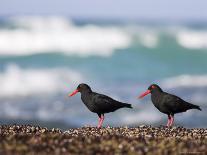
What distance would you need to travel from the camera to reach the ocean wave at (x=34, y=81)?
48.2 m

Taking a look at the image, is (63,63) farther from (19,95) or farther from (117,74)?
(19,95)

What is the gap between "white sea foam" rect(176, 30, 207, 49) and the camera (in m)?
79.1

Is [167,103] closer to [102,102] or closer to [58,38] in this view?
[102,102]

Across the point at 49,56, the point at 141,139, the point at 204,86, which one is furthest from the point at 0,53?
the point at 141,139

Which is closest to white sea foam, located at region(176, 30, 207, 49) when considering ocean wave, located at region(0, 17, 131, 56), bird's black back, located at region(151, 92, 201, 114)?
ocean wave, located at region(0, 17, 131, 56)

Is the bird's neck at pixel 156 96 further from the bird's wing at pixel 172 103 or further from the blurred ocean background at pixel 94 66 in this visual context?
the blurred ocean background at pixel 94 66

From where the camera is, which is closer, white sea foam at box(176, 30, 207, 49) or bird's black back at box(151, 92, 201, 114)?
bird's black back at box(151, 92, 201, 114)

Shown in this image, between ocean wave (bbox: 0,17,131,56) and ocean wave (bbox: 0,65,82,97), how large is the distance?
8.12 meters

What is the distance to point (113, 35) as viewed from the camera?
262 ft

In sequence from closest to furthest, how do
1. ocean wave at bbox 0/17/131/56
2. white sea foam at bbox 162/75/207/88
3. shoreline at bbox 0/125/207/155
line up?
1. shoreline at bbox 0/125/207/155
2. white sea foam at bbox 162/75/207/88
3. ocean wave at bbox 0/17/131/56

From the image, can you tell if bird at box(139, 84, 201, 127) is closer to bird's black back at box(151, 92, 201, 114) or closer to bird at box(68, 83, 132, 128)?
bird's black back at box(151, 92, 201, 114)

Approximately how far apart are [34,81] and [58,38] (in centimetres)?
2207

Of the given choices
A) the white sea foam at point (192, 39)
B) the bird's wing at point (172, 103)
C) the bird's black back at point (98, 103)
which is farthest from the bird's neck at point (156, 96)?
the white sea foam at point (192, 39)

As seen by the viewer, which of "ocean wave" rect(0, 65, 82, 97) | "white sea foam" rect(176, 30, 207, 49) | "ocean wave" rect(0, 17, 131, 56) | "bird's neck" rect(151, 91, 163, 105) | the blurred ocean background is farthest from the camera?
"white sea foam" rect(176, 30, 207, 49)
